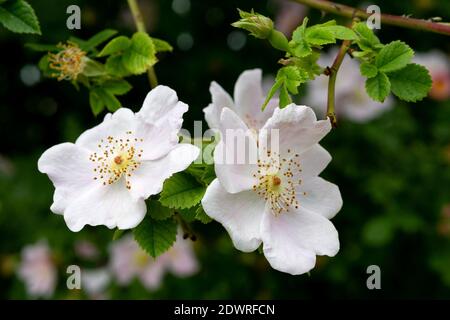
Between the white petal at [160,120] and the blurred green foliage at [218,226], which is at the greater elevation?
the white petal at [160,120]

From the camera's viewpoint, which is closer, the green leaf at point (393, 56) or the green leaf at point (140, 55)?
the green leaf at point (393, 56)

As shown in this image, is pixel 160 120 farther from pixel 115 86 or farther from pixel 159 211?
pixel 115 86

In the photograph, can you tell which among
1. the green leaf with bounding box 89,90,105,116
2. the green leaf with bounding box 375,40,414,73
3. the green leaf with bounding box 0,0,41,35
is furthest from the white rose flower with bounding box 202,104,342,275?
the green leaf with bounding box 0,0,41,35

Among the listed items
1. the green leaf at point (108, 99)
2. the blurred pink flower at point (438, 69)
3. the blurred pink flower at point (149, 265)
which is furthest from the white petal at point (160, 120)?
the blurred pink flower at point (438, 69)

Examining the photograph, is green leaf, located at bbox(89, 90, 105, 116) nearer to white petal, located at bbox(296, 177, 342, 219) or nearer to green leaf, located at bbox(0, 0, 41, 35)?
green leaf, located at bbox(0, 0, 41, 35)

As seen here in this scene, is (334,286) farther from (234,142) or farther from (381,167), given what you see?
(234,142)

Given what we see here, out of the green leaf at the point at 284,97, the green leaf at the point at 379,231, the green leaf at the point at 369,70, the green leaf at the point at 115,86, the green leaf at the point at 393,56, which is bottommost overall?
the green leaf at the point at 379,231

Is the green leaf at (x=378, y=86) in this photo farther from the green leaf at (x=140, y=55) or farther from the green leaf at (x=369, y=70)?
the green leaf at (x=140, y=55)

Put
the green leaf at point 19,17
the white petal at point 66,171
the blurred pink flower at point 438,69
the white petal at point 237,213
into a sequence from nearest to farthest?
the white petal at point 237,213
the white petal at point 66,171
the green leaf at point 19,17
the blurred pink flower at point 438,69
